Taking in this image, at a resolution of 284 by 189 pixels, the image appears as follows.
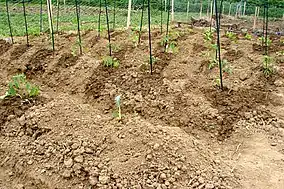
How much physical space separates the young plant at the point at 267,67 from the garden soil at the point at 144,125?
0.31ft

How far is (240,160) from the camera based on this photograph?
3.94m

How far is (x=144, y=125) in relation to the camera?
4172 millimetres

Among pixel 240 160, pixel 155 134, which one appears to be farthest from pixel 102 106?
pixel 240 160

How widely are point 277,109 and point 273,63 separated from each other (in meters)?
1.82

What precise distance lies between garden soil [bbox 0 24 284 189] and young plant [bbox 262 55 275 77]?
0.10m

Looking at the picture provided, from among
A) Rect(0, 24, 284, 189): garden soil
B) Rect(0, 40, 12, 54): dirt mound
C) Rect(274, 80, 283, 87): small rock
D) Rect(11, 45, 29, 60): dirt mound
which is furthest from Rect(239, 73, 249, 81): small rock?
Rect(0, 40, 12, 54): dirt mound

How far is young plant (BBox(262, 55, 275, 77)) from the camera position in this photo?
6.06m

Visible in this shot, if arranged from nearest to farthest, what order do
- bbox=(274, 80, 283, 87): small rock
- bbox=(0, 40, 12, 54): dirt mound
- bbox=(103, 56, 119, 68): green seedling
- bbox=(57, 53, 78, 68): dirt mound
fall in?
1. bbox=(274, 80, 283, 87): small rock
2. bbox=(103, 56, 119, 68): green seedling
3. bbox=(57, 53, 78, 68): dirt mound
4. bbox=(0, 40, 12, 54): dirt mound

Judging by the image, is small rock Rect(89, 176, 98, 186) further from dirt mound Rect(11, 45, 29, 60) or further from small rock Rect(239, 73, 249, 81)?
dirt mound Rect(11, 45, 29, 60)

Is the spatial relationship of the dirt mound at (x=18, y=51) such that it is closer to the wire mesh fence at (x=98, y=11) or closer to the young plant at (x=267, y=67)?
the young plant at (x=267, y=67)

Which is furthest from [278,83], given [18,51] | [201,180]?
[18,51]

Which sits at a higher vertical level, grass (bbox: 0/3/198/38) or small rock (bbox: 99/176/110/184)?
grass (bbox: 0/3/198/38)

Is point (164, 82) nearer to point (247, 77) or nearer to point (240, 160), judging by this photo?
point (247, 77)

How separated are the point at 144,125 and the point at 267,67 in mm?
3152
